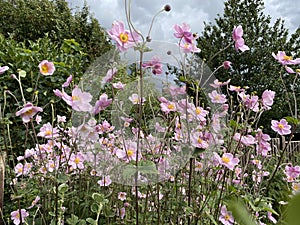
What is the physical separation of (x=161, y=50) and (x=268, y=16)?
13.4 meters

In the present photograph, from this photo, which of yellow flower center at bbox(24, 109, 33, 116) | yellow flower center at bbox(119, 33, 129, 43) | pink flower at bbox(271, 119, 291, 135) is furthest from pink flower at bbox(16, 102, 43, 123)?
pink flower at bbox(271, 119, 291, 135)

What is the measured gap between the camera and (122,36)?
92cm

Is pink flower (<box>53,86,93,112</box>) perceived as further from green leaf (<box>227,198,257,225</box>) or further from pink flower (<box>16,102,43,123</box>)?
green leaf (<box>227,198,257,225</box>)

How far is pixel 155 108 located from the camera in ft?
4.52

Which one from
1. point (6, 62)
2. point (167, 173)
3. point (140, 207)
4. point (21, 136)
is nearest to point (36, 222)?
point (140, 207)

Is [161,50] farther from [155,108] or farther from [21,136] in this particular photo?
[21,136]

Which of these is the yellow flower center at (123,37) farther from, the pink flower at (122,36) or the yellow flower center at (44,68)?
the yellow flower center at (44,68)

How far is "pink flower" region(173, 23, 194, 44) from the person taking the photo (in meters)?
1.04

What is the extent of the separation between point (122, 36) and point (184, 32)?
216 millimetres

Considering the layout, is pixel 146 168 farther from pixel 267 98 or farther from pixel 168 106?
pixel 267 98

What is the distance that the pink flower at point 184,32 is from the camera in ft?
3.43

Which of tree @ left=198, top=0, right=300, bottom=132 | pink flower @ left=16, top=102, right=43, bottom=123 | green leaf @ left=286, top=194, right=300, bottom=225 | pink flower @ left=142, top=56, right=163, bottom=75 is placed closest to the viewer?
green leaf @ left=286, top=194, right=300, bottom=225

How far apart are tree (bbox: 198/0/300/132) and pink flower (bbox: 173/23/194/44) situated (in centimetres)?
1096

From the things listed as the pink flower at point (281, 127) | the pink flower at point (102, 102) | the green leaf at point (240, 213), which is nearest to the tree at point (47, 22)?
the pink flower at point (281, 127)
